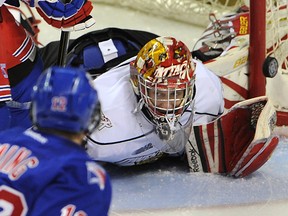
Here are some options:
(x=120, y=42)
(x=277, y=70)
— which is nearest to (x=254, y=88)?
(x=277, y=70)

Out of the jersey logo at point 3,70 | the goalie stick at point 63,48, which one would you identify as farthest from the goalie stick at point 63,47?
the jersey logo at point 3,70

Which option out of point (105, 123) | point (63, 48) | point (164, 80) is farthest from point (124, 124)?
point (63, 48)

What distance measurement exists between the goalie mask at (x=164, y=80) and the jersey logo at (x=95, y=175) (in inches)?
24.3

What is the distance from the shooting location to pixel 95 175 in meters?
1.06

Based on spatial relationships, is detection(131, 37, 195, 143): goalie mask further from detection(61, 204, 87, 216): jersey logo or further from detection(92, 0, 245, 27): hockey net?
detection(92, 0, 245, 27): hockey net

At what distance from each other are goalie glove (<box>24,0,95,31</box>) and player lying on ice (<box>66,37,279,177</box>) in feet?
0.47

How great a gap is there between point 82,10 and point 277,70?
2.08 ft

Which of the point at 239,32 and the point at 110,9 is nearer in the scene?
the point at 239,32

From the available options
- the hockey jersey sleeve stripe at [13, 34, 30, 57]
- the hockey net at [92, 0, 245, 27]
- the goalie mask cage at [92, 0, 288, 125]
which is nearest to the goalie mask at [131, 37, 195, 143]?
the hockey jersey sleeve stripe at [13, 34, 30, 57]

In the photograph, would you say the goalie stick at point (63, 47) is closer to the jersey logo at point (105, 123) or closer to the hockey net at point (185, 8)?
the jersey logo at point (105, 123)

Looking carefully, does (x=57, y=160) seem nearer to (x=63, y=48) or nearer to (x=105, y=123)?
(x=105, y=123)

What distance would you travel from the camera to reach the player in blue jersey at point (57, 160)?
1.00 m

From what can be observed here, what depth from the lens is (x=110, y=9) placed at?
3139 mm

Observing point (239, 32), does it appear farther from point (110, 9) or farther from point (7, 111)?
point (110, 9)
